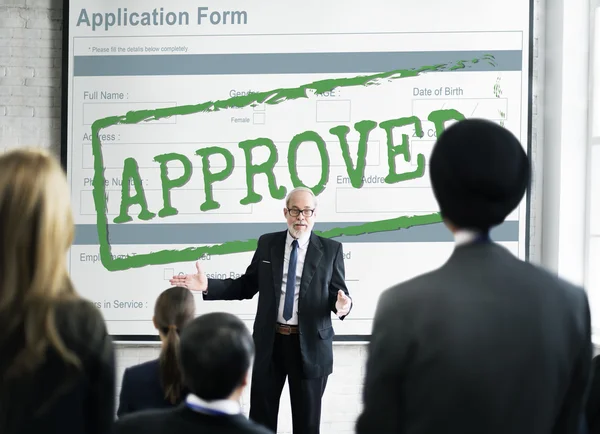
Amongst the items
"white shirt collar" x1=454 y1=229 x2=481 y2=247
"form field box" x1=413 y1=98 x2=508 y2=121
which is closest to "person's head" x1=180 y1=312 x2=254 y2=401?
"white shirt collar" x1=454 y1=229 x2=481 y2=247

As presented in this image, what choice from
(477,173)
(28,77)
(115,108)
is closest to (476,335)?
(477,173)

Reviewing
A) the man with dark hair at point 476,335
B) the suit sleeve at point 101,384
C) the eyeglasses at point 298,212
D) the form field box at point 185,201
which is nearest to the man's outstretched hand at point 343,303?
the eyeglasses at point 298,212

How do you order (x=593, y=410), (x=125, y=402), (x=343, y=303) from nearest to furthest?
(x=593, y=410) < (x=125, y=402) < (x=343, y=303)

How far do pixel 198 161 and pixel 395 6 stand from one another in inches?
63.6

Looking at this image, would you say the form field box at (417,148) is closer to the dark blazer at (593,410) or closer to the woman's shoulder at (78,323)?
the dark blazer at (593,410)

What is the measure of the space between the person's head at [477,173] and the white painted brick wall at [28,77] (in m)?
3.71

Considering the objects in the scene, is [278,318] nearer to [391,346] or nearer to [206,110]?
[206,110]

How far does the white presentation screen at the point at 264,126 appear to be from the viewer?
4.18 m

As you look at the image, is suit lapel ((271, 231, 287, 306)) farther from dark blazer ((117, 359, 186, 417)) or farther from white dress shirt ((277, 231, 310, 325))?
dark blazer ((117, 359, 186, 417))

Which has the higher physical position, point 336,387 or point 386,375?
point 386,375

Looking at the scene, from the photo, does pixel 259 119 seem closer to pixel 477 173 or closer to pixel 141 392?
pixel 141 392

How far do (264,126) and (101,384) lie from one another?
3119 millimetres

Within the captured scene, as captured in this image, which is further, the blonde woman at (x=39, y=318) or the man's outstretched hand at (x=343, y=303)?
the man's outstretched hand at (x=343, y=303)

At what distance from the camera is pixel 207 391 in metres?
1.30
